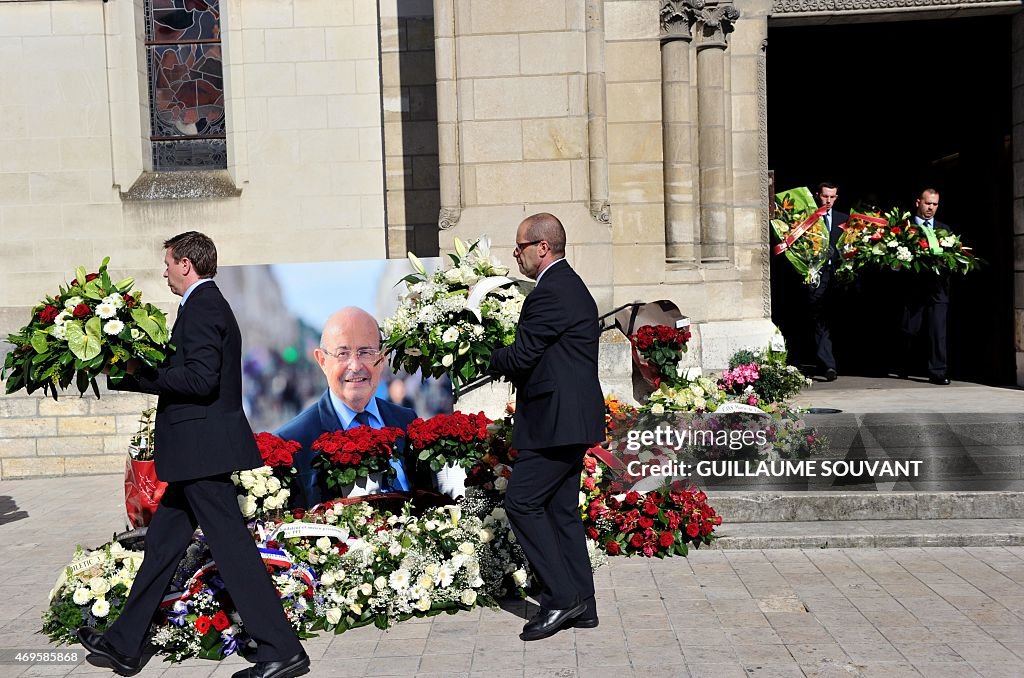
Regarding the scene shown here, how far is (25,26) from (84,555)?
25.5ft

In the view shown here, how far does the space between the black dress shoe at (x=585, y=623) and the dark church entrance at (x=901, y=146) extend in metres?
8.69

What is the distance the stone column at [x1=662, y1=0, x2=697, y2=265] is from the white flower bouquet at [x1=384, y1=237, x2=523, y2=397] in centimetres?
552

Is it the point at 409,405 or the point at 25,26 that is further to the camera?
the point at 25,26

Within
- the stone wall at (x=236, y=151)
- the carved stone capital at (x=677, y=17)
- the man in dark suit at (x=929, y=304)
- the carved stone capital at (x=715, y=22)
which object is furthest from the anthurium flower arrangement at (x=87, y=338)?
the man in dark suit at (x=929, y=304)

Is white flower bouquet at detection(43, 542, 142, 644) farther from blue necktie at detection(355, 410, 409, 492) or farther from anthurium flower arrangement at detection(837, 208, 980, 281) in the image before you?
anthurium flower arrangement at detection(837, 208, 980, 281)

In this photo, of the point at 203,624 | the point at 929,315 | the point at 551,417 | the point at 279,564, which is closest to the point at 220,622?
the point at 203,624

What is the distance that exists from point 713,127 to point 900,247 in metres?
2.54

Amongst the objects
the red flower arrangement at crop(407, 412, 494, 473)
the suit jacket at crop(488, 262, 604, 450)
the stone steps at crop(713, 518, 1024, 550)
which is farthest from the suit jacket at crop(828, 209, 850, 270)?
the suit jacket at crop(488, 262, 604, 450)

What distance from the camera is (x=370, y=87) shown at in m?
12.1

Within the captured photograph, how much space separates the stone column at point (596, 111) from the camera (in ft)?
34.7

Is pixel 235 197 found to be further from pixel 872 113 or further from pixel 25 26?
pixel 872 113

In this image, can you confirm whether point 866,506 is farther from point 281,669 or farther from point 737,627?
point 281,669

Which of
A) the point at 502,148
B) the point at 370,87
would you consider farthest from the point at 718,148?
the point at 370,87

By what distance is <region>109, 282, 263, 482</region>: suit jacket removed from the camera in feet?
17.2
